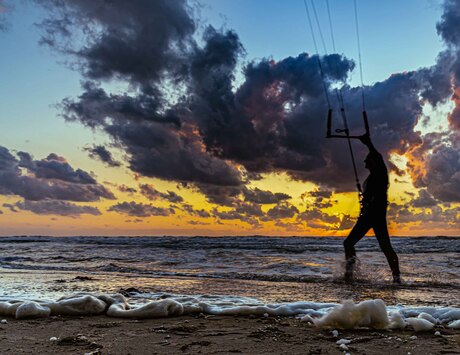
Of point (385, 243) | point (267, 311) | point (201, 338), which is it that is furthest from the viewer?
point (385, 243)

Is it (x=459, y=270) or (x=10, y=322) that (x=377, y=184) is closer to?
(x=459, y=270)

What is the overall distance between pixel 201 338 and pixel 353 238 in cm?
528

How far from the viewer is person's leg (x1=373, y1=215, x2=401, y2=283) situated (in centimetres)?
734

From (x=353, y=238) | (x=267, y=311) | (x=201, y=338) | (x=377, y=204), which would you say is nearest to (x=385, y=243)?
(x=353, y=238)

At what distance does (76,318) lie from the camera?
3732 millimetres

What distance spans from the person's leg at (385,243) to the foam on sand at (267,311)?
11.0ft

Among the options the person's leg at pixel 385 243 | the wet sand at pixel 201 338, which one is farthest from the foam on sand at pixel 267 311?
the person's leg at pixel 385 243

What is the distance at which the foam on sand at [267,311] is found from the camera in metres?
3.26

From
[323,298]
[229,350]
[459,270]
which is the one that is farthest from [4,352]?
[459,270]

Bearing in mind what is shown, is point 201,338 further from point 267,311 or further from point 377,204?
point 377,204

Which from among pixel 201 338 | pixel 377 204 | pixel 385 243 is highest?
pixel 377 204

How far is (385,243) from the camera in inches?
292

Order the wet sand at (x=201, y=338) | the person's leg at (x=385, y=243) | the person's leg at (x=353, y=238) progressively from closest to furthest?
the wet sand at (x=201, y=338)
the person's leg at (x=385, y=243)
the person's leg at (x=353, y=238)

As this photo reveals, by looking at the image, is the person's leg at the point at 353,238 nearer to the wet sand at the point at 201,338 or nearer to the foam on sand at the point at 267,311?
the foam on sand at the point at 267,311
